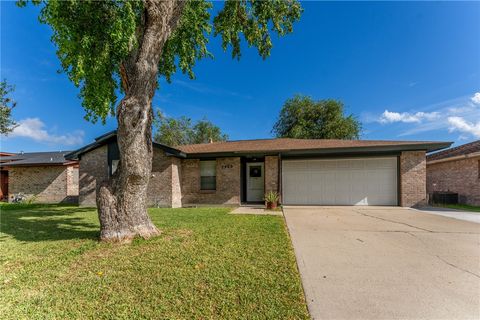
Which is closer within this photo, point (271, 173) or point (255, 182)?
point (271, 173)

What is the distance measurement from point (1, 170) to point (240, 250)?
2076 centimetres

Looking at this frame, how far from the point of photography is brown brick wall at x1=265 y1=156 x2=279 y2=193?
10.5 m

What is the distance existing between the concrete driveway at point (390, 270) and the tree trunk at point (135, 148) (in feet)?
12.1

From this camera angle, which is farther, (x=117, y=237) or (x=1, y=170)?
(x=1, y=170)

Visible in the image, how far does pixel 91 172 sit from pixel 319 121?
68.9 feet

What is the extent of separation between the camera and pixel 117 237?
465 cm

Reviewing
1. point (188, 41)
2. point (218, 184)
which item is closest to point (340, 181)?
point (218, 184)

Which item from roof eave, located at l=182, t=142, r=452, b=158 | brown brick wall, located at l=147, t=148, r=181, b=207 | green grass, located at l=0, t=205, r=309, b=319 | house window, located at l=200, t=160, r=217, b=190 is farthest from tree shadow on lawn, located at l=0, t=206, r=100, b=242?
roof eave, located at l=182, t=142, r=452, b=158

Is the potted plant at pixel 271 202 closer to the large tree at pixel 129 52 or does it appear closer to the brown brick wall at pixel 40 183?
the large tree at pixel 129 52

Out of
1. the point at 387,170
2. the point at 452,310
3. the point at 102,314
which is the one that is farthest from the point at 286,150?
the point at 102,314

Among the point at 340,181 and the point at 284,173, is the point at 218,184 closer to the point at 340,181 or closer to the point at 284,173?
the point at 284,173

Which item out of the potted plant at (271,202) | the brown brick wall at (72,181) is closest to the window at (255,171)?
A: the potted plant at (271,202)

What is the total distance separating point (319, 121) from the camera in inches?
907

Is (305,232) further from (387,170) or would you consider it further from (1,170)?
(1,170)
